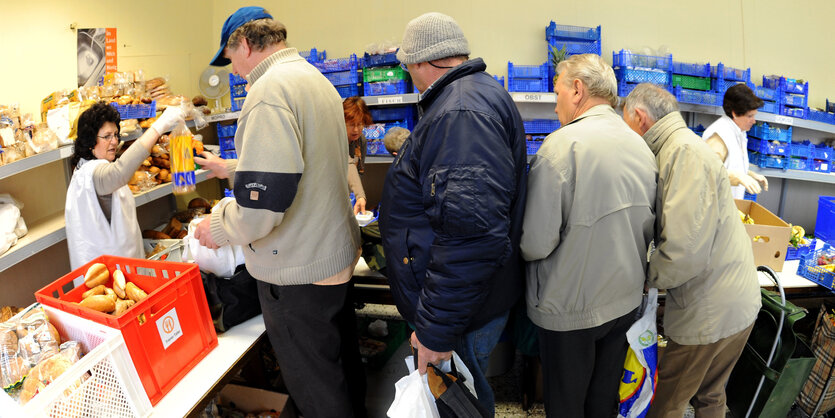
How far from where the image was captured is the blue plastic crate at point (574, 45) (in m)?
4.19

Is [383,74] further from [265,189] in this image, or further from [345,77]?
[265,189]

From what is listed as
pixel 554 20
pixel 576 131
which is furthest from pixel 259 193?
pixel 554 20

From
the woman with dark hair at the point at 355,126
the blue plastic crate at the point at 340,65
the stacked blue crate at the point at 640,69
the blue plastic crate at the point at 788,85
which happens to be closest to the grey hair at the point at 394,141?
the woman with dark hair at the point at 355,126

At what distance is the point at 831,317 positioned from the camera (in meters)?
2.48

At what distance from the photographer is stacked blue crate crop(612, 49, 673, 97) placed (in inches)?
154

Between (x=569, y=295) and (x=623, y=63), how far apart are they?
2.89m

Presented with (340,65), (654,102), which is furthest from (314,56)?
(654,102)

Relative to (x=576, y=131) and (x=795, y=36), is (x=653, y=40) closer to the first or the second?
(x=795, y=36)

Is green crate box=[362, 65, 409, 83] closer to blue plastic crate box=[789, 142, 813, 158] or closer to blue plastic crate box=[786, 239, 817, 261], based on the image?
blue plastic crate box=[786, 239, 817, 261]

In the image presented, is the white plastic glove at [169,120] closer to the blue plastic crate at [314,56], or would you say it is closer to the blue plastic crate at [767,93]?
the blue plastic crate at [314,56]

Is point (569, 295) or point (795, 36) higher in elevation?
point (795, 36)

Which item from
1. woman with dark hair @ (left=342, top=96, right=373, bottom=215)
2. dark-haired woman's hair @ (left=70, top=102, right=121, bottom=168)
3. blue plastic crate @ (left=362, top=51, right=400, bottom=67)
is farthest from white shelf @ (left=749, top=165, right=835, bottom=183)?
dark-haired woman's hair @ (left=70, top=102, right=121, bottom=168)

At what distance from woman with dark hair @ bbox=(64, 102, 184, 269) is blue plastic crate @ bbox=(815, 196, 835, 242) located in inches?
156

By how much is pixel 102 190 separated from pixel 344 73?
2.37 meters
